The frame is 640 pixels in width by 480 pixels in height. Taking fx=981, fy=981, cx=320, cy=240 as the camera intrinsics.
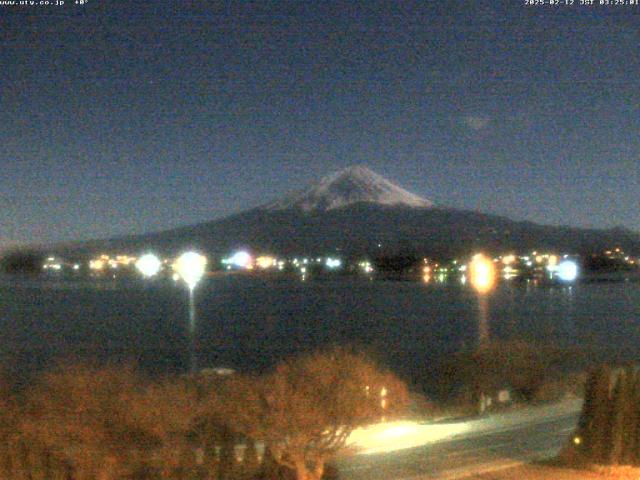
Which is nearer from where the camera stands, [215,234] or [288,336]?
[288,336]

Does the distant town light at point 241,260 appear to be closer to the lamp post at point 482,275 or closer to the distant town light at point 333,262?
the distant town light at point 333,262

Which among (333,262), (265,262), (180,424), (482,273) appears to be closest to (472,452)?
(180,424)

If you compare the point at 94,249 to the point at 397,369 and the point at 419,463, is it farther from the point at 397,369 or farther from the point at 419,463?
the point at 419,463

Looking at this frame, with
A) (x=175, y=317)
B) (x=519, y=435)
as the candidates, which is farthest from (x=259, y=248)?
(x=519, y=435)

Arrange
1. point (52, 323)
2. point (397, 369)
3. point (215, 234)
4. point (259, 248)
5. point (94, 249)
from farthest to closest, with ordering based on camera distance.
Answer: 1. point (215, 234)
2. point (259, 248)
3. point (94, 249)
4. point (52, 323)
5. point (397, 369)

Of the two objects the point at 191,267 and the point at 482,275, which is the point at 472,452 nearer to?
the point at 482,275

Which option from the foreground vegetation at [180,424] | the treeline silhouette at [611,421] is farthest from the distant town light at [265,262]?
the foreground vegetation at [180,424]

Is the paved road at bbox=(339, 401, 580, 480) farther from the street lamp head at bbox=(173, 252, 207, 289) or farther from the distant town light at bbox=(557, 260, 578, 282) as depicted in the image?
the street lamp head at bbox=(173, 252, 207, 289)
